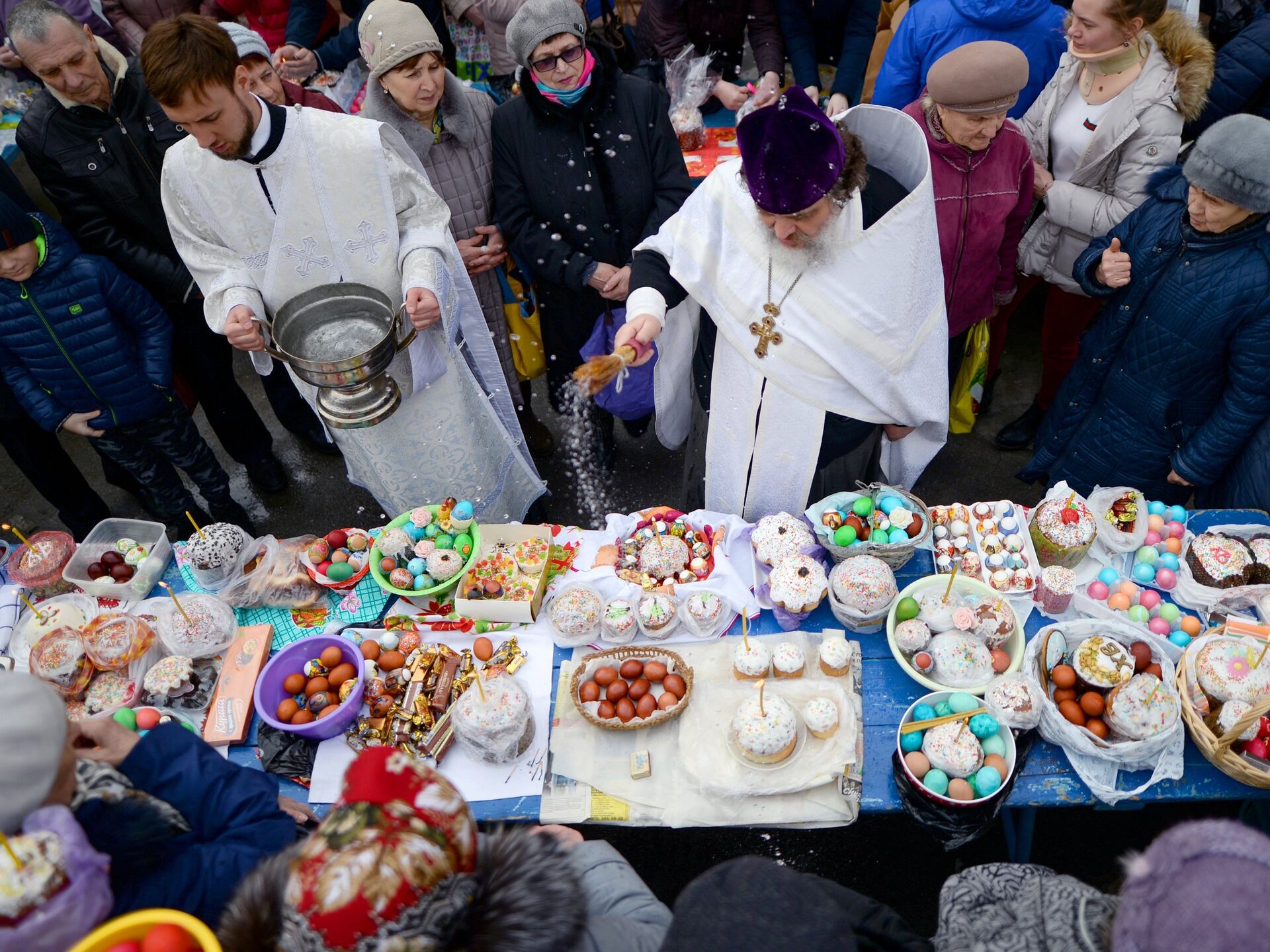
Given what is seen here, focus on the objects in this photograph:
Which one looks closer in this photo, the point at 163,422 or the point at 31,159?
the point at 31,159

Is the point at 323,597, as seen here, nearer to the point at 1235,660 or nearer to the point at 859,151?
the point at 859,151

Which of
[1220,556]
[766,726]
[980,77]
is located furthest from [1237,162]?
[766,726]

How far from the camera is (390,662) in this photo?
99.9 inches

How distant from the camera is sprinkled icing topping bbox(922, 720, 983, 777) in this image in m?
2.10

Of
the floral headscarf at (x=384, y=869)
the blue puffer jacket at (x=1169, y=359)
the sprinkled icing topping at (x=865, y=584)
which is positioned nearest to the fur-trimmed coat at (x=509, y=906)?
the floral headscarf at (x=384, y=869)

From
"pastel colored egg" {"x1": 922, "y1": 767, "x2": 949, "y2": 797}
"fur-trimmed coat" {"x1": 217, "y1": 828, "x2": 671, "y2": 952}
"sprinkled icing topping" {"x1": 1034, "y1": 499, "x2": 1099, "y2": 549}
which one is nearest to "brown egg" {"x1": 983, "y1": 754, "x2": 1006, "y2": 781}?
"pastel colored egg" {"x1": 922, "y1": 767, "x2": 949, "y2": 797}

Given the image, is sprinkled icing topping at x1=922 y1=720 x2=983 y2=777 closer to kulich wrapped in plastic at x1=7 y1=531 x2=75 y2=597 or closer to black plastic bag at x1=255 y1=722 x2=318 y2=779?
black plastic bag at x1=255 y1=722 x2=318 y2=779

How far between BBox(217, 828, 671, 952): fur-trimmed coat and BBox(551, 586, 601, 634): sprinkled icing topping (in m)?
1.00

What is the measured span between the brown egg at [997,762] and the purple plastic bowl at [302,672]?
175 cm

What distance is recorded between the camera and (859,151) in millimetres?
2434

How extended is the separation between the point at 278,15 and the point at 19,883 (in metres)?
5.34

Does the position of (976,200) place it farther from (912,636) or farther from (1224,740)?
(1224,740)

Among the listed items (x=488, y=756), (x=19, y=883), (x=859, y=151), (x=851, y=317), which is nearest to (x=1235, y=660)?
(x=851, y=317)

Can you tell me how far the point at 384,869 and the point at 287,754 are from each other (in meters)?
1.28
